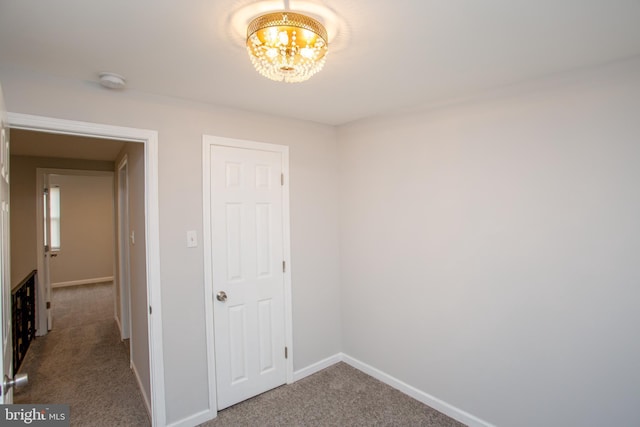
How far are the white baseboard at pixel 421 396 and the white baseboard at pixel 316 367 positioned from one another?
92mm

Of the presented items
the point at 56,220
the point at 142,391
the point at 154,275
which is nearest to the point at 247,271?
the point at 154,275

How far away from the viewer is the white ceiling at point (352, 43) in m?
1.27

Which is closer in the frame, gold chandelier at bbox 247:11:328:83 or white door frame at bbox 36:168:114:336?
gold chandelier at bbox 247:11:328:83

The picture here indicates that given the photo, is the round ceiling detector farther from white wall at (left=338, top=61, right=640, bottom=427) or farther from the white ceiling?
white wall at (left=338, top=61, right=640, bottom=427)

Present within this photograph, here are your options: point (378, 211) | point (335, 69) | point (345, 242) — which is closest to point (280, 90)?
point (335, 69)

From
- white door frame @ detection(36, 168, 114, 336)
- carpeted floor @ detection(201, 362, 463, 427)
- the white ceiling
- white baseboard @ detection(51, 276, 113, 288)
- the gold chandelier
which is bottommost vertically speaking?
carpeted floor @ detection(201, 362, 463, 427)

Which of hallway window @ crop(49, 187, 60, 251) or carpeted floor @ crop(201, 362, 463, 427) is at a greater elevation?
hallway window @ crop(49, 187, 60, 251)

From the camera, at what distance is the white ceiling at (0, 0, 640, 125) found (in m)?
1.27

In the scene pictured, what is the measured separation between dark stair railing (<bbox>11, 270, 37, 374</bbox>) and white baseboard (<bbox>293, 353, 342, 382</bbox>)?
2647 millimetres

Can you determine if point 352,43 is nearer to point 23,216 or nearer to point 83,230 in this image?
point 23,216

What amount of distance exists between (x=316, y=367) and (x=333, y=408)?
0.59 meters

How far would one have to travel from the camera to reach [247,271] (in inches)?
106

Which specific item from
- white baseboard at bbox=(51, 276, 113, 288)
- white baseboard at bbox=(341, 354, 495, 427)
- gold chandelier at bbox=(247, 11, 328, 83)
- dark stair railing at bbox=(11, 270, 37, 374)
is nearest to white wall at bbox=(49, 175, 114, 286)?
white baseboard at bbox=(51, 276, 113, 288)

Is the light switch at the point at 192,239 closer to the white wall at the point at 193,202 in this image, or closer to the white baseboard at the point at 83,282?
the white wall at the point at 193,202
